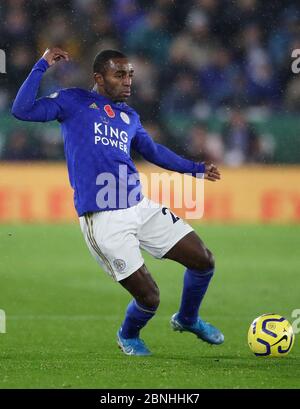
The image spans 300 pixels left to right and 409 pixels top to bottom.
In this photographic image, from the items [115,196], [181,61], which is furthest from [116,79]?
[181,61]

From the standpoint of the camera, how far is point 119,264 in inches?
278

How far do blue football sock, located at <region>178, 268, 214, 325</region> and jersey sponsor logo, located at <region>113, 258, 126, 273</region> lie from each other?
0.66 meters

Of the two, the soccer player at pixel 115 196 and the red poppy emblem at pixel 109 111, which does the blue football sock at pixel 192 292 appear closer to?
the soccer player at pixel 115 196

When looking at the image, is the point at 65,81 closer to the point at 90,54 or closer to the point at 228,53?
the point at 90,54

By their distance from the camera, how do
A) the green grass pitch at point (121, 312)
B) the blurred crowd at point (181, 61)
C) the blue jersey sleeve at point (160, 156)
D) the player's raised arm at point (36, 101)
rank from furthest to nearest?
the blurred crowd at point (181, 61)
the blue jersey sleeve at point (160, 156)
the player's raised arm at point (36, 101)
the green grass pitch at point (121, 312)

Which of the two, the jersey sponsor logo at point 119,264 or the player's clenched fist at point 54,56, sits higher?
the player's clenched fist at point 54,56

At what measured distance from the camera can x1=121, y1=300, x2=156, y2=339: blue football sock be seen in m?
7.23

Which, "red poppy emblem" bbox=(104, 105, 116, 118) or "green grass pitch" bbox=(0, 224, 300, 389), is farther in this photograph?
"red poppy emblem" bbox=(104, 105, 116, 118)

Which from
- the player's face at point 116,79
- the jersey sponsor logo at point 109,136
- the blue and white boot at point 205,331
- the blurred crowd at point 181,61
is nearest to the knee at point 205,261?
the blue and white boot at point 205,331

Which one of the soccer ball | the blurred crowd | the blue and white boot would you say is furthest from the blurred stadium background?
the soccer ball

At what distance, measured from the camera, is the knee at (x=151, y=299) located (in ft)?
23.3

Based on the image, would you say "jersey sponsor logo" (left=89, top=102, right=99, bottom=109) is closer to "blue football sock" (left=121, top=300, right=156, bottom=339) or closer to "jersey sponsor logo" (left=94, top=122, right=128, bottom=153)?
"jersey sponsor logo" (left=94, top=122, right=128, bottom=153)

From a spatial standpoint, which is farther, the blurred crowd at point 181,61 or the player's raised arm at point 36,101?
the blurred crowd at point 181,61
